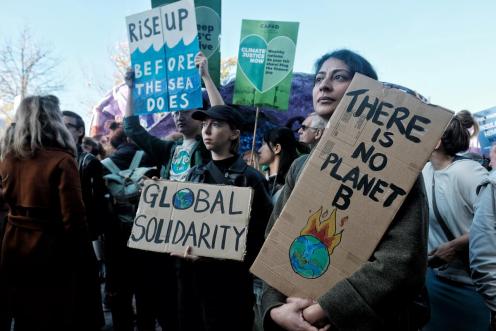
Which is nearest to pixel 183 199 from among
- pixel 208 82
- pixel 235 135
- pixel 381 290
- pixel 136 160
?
pixel 235 135

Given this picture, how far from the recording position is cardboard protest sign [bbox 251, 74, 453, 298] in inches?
52.3

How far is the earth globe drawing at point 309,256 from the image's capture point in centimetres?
136

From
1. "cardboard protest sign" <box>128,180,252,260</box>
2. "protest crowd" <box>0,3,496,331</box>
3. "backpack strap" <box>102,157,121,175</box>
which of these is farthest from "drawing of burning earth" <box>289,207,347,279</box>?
"backpack strap" <box>102,157,121,175</box>

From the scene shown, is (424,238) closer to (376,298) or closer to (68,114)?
(376,298)

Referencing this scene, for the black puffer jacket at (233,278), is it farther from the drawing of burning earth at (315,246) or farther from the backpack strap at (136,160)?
the backpack strap at (136,160)

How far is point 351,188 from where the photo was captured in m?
1.37

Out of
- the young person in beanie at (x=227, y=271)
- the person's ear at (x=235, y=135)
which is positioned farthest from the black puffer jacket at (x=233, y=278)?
the person's ear at (x=235, y=135)

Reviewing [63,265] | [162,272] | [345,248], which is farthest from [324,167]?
[162,272]

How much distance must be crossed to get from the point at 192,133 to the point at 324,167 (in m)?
2.25

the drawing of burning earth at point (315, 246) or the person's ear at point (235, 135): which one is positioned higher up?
the person's ear at point (235, 135)

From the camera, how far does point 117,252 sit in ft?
12.3

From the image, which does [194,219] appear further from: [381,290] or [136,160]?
[136,160]

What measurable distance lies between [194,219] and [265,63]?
2764 mm

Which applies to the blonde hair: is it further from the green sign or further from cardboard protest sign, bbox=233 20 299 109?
cardboard protest sign, bbox=233 20 299 109
